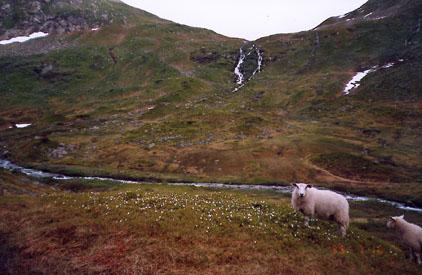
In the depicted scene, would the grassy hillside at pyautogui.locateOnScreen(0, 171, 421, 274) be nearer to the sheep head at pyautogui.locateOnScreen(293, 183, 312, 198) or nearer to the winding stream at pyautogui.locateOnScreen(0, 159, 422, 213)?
the sheep head at pyautogui.locateOnScreen(293, 183, 312, 198)

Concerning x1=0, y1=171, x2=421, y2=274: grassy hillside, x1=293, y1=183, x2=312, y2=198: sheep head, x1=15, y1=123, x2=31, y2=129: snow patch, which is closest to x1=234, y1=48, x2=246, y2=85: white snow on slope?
x1=15, y1=123, x2=31, y2=129: snow patch

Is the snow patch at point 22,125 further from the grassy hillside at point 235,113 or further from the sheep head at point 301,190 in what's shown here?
the sheep head at point 301,190

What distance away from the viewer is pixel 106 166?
278 ft

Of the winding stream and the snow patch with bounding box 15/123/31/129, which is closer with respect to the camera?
the winding stream

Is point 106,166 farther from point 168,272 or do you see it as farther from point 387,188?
point 168,272

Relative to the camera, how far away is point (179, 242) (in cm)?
2538

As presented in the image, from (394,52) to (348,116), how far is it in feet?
186

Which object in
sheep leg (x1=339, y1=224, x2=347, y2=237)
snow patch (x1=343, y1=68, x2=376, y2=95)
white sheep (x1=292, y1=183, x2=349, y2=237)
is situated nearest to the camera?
sheep leg (x1=339, y1=224, x2=347, y2=237)

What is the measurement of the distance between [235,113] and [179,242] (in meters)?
99.1

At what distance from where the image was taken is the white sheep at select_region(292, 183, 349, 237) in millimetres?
27719

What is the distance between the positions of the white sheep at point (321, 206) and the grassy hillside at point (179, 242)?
2.75 feet

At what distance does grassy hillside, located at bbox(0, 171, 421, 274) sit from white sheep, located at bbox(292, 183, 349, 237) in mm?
840

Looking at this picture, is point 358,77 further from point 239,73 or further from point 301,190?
point 301,190

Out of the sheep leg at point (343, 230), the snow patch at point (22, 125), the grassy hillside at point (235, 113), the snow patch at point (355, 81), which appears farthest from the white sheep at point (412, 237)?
the snow patch at point (22, 125)
